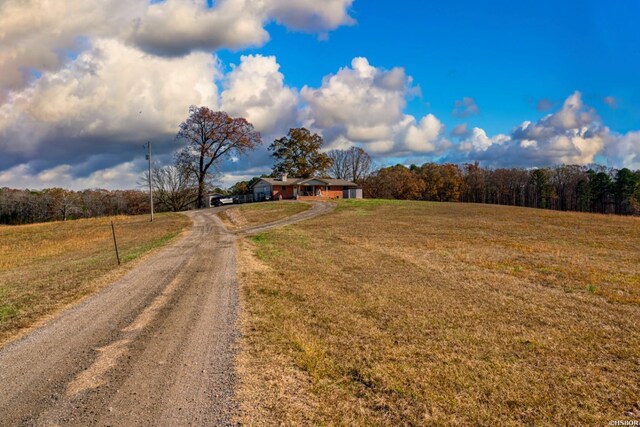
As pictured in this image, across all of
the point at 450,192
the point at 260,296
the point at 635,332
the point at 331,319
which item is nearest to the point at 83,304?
the point at 260,296

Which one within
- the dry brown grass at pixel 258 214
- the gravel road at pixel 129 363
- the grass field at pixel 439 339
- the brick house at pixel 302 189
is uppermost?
the brick house at pixel 302 189

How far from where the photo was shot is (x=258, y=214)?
124 feet

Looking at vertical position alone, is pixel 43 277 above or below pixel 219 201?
below

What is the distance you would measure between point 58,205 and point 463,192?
9753 centimetres

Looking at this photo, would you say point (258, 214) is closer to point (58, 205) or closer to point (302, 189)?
point (302, 189)

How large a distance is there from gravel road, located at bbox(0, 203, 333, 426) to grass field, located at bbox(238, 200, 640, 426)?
515 mm

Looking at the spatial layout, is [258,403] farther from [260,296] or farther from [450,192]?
[450,192]

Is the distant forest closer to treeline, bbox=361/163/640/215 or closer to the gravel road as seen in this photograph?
treeline, bbox=361/163/640/215

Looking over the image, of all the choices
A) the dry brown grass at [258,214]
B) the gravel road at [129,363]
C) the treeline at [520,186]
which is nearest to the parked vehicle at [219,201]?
the dry brown grass at [258,214]

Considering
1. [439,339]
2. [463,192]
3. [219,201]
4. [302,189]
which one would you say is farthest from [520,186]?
[439,339]

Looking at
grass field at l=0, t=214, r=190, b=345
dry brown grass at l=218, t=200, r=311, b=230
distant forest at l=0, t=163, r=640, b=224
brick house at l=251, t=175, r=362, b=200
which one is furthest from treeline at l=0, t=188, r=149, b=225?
grass field at l=0, t=214, r=190, b=345

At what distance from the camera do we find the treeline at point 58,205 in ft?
280

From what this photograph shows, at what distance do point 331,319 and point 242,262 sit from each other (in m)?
7.54

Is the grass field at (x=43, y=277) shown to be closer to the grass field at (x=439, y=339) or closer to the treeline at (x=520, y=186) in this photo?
the grass field at (x=439, y=339)
